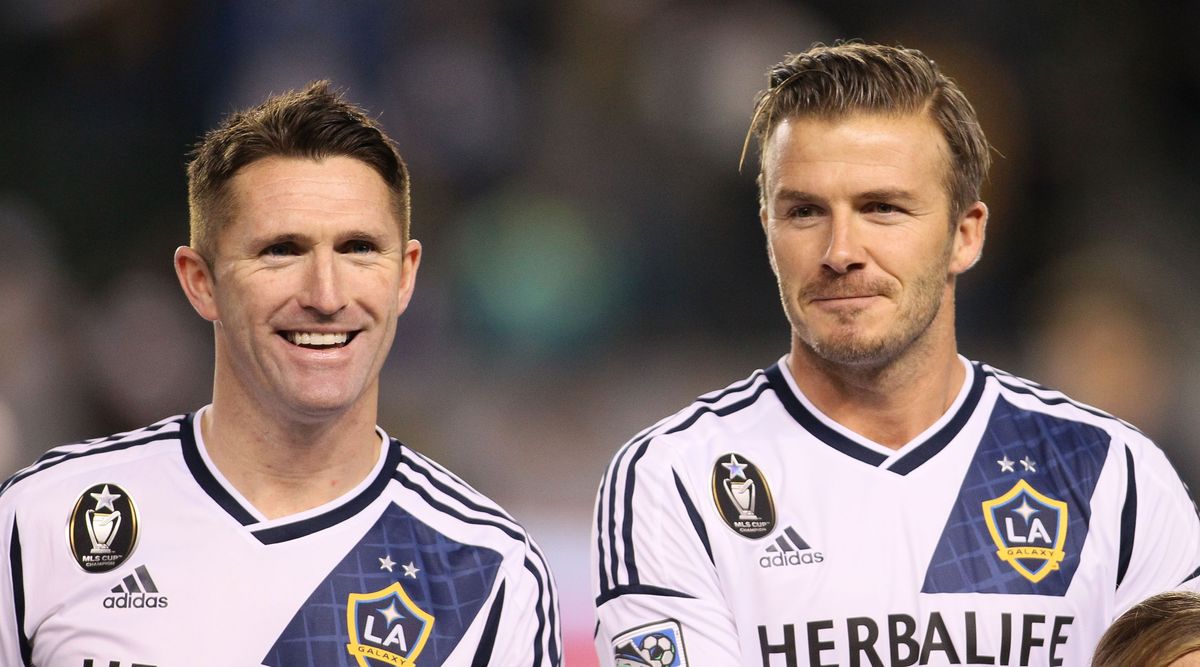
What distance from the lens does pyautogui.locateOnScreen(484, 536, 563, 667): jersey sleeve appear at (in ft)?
13.3

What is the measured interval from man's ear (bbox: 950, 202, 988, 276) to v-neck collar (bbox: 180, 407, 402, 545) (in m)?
1.71

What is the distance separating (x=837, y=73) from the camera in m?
4.46

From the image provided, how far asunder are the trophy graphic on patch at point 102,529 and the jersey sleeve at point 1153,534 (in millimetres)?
2673

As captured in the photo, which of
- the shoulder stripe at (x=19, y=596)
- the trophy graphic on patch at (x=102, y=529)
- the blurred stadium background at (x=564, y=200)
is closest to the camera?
the shoulder stripe at (x=19, y=596)

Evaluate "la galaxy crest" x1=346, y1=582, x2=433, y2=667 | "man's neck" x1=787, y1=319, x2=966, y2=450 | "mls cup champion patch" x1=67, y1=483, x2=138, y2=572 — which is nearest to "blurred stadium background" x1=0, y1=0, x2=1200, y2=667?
"man's neck" x1=787, y1=319, x2=966, y2=450

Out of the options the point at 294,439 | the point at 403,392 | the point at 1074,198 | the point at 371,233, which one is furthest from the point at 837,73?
the point at 1074,198

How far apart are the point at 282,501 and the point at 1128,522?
230 cm

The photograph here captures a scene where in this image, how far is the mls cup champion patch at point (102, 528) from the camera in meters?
3.98

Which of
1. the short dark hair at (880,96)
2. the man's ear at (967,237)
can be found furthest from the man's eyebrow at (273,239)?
the man's ear at (967,237)

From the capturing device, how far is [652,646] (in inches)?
166

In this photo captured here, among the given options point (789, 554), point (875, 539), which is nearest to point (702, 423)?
point (789, 554)

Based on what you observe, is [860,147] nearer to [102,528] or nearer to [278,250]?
[278,250]

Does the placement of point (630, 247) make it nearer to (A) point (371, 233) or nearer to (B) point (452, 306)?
(B) point (452, 306)

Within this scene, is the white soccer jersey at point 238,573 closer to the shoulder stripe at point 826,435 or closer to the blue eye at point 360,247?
the blue eye at point 360,247
